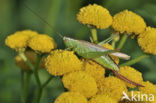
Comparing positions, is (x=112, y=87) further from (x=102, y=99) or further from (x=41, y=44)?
(x=41, y=44)

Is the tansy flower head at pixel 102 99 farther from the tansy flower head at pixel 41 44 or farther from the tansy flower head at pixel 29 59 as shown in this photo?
the tansy flower head at pixel 29 59

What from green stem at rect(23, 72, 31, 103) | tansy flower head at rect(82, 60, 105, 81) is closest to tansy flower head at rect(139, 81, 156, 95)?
tansy flower head at rect(82, 60, 105, 81)

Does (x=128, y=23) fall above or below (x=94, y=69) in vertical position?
above

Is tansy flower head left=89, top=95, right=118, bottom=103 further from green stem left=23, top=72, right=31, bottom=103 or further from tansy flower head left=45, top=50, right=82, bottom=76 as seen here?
green stem left=23, top=72, right=31, bottom=103

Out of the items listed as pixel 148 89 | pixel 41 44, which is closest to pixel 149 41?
pixel 148 89

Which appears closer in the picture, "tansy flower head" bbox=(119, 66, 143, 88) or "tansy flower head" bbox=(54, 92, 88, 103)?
"tansy flower head" bbox=(54, 92, 88, 103)

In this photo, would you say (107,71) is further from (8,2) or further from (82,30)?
(8,2)

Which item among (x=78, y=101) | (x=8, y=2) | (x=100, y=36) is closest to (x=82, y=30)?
(x=100, y=36)
